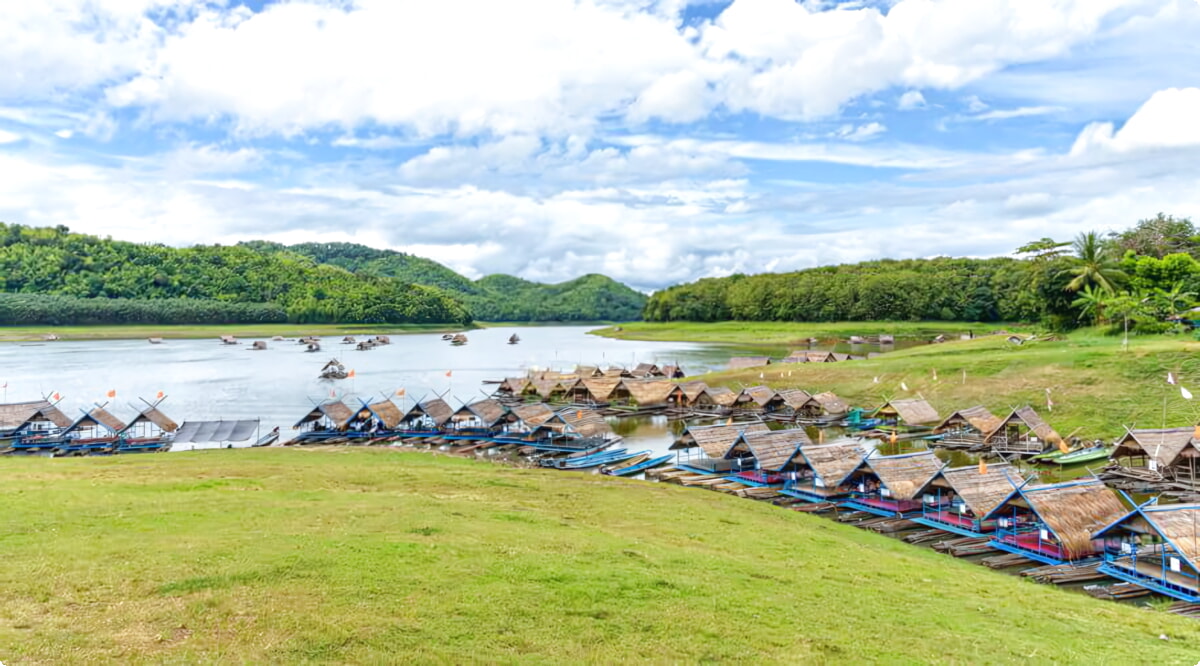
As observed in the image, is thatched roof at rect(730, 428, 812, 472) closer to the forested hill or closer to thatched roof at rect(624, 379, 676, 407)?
thatched roof at rect(624, 379, 676, 407)

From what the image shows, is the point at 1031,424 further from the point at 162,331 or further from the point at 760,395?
the point at 162,331

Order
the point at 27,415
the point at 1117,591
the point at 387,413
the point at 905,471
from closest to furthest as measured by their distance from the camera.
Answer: the point at 1117,591 < the point at 905,471 < the point at 27,415 < the point at 387,413

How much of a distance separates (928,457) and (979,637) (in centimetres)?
1990

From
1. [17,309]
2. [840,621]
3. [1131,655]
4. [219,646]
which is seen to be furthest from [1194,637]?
[17,309]

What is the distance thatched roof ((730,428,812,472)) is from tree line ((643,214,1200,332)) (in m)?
45.0

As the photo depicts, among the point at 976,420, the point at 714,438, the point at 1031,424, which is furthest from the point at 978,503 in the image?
the point at 976,420

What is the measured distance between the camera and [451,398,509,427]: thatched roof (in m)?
57.1

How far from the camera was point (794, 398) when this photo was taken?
6406cm

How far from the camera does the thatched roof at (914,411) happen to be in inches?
2267

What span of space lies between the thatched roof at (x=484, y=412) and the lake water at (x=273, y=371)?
10131 mm

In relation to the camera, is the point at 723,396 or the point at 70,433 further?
the point at 723,396

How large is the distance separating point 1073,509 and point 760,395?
39190 millimetres

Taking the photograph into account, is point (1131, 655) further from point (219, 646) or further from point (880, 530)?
point (219, 646)

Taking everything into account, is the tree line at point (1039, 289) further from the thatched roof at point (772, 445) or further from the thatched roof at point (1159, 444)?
the thatched roof at point (772, 445)
